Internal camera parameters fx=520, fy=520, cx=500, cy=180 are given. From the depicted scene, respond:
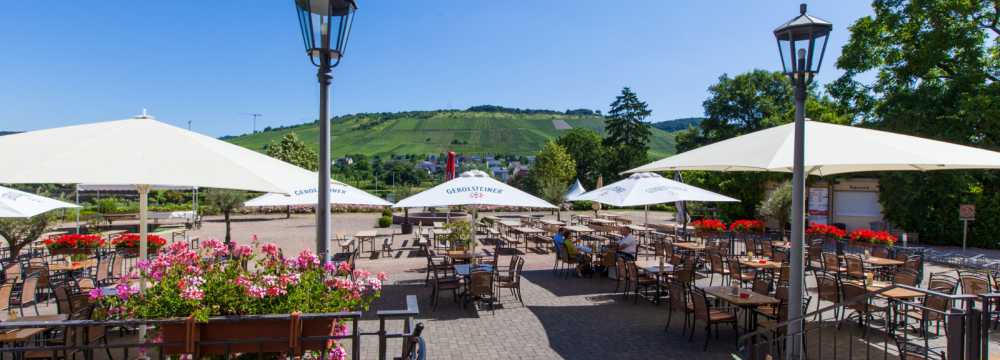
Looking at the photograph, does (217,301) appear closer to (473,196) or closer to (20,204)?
(473,196)

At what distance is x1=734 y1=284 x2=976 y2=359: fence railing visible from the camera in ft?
14.3

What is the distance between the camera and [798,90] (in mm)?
5609

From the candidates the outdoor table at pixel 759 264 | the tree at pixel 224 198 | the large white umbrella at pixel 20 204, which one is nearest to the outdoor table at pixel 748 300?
the outdoor table at pixel 759 264

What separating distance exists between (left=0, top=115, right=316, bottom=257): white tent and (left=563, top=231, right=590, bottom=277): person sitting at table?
876cm

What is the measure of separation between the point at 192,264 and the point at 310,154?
190 ft

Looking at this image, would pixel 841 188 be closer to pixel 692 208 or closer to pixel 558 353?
pixel 692 208

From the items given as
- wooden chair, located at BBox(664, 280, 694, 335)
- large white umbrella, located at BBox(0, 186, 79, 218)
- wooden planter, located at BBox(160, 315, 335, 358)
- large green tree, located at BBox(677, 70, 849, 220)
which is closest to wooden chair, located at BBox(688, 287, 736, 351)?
wooden chair, located at BBox(664, 280, 694, 335)

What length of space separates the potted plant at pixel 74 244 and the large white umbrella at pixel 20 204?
149 cm

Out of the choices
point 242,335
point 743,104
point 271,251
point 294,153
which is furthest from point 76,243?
point 294,153

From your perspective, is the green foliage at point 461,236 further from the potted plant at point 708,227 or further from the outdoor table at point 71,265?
the outdoor table at point 71,265

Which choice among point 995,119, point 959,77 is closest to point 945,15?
point 959,77

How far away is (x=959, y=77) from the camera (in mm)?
19797

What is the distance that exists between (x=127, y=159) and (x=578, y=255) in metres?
10.4

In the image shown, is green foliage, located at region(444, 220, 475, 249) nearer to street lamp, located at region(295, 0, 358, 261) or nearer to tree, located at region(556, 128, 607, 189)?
street lamp, located at region(295, 0, 358, 261)
